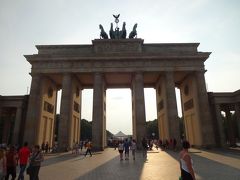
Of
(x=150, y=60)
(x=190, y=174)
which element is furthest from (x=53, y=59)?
(x=190, y=174)

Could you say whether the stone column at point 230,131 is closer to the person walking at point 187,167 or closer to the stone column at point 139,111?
the stone column at point 139,111

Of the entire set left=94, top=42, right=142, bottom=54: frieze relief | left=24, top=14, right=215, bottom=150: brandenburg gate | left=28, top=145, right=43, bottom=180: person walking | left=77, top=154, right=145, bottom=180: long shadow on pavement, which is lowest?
left=77, top=154, right=145, bottom=180: long shadow on pavement

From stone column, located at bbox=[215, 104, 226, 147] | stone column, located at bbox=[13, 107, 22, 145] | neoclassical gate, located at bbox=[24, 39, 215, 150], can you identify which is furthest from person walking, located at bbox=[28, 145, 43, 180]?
stone column, located at bbox=[215, 104, 226, 147]

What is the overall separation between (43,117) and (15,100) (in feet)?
18.8

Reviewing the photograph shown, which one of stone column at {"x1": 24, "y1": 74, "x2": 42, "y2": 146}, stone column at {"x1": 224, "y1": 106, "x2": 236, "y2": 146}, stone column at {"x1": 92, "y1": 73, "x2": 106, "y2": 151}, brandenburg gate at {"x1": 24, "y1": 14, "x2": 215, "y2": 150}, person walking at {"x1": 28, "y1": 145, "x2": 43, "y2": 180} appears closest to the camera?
person walking at {"x1": 28, "y1": 145, "x2": 43, "y2": 180}

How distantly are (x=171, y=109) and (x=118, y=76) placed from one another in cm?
1240

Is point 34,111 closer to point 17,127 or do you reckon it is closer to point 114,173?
point 17,127

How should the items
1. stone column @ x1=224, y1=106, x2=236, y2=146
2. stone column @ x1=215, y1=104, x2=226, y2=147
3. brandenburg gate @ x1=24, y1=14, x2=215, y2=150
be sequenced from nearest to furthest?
brandenburg gate @ x1=24, y1=14, x2=215, y2=150, stone column @ x1=215, y1=104, x2=226, y2=147, stone column @ x1=224, y1=106, x2=236, y2=146

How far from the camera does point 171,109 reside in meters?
34.7

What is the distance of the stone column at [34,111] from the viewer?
110 feet

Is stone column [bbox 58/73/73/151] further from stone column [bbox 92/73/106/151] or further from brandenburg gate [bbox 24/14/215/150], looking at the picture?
stone column [bbox 92/73/106/151]

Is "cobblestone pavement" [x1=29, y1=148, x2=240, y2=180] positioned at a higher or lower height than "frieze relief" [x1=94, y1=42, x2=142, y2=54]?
lower

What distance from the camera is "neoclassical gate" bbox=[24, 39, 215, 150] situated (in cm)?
3419

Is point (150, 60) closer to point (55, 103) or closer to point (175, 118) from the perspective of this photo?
point (175, 118)
